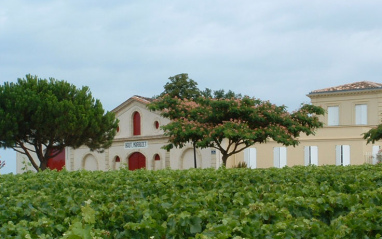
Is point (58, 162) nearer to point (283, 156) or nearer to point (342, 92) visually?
point (283, 156)

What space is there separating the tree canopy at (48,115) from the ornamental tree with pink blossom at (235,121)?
305 inches

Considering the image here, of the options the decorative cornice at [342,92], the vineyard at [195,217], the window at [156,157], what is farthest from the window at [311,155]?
the vineyard at [195,217]

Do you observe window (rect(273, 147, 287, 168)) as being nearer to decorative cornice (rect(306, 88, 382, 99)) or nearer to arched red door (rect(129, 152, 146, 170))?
arched red door (rect(129, 152, 146, 170))

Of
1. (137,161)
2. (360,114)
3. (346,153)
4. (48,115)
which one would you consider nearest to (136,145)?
(137,161)

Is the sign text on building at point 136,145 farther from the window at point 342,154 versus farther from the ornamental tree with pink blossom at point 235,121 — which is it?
the window at point 342,154

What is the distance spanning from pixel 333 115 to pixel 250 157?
45.5ft

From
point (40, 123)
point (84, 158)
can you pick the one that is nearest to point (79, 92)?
point (40, 123)

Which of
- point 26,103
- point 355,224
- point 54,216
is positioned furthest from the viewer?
point 26,103

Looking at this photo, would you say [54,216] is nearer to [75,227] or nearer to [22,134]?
[75,227]

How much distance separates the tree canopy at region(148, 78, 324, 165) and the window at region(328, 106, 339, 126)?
16664 mm

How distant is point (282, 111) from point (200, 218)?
31.3 m

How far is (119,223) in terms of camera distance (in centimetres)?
623

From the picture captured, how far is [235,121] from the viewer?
34531mm

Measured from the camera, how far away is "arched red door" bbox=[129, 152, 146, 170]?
153 ft
